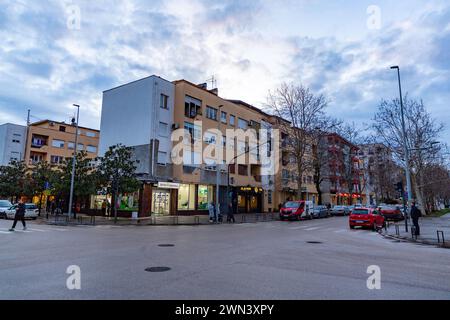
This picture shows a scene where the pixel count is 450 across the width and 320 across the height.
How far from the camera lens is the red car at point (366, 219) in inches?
906

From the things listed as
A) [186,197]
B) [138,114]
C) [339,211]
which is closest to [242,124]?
[186,197]

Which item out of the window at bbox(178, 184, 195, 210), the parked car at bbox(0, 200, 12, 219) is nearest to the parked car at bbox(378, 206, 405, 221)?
the window at bbox(178, 184, 195, 210)

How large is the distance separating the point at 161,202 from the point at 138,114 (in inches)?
369

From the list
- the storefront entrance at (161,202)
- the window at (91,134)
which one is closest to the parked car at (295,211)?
the storefront entrance at (161,202)

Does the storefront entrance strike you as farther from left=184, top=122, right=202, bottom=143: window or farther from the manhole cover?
A: the manhole cover

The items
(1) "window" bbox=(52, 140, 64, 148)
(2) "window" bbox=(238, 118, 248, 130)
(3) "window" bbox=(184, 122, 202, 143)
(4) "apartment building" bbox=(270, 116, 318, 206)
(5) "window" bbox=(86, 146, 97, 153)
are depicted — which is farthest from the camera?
(5) "window" bbox=(86, 146, 97, 153)

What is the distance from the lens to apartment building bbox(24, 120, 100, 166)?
55.0 meters

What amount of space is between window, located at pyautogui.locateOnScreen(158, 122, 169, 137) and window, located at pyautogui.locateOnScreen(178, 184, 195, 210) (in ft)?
18.6

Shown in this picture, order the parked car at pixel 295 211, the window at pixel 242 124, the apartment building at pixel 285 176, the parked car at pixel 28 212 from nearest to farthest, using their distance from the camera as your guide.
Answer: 1. the parked car at pixel 28 212
2. the parked car at pixel 295 211
3. the window at pixel 242 124
4. the apartment building at pixel 285 176

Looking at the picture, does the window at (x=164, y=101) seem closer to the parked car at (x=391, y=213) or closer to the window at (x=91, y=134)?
the parked car at (x=391, y=213)

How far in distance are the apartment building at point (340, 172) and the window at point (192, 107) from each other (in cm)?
1775

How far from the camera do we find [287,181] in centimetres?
5122
